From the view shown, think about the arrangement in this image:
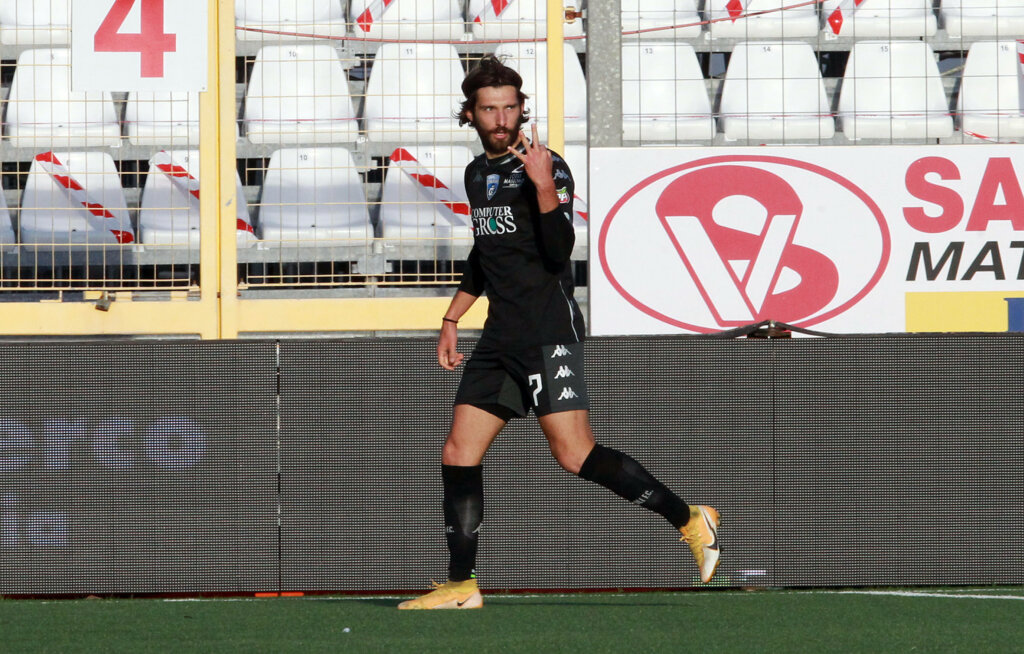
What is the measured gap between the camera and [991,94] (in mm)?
6176

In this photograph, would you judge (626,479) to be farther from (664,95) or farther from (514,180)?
(664,95)

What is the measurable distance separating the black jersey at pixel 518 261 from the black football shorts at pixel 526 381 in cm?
3

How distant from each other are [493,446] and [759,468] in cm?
90

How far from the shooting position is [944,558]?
461cm

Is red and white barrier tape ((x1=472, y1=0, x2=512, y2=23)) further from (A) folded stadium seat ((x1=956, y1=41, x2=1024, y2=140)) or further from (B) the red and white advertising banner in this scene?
(A) folded stadium seat ((x1=956, y1=41, x2=1024, y2=140))

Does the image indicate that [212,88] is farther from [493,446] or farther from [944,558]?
[944,558]

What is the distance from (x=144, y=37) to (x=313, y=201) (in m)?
0.96

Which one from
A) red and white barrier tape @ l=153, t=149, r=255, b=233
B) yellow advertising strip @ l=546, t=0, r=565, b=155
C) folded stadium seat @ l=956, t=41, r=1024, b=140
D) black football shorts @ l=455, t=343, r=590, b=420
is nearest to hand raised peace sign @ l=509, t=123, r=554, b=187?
black football shorts @ l=455, t=343, r=590, b=420

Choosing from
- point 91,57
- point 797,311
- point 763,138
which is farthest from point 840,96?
point 91,57

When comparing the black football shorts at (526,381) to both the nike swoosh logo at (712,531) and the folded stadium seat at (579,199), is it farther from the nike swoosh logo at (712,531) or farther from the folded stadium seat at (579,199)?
the folded stadium seat at (579,199)

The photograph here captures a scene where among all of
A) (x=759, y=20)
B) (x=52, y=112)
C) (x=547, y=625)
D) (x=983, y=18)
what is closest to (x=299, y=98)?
(x=52, y=112)

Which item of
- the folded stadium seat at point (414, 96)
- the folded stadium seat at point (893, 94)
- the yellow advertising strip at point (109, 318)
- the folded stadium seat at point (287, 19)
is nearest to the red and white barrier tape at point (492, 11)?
the folded stadium seat at point (414, 96)

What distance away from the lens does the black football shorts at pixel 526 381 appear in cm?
366

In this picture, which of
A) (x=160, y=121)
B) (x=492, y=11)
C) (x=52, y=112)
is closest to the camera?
(x=160, y=121)
